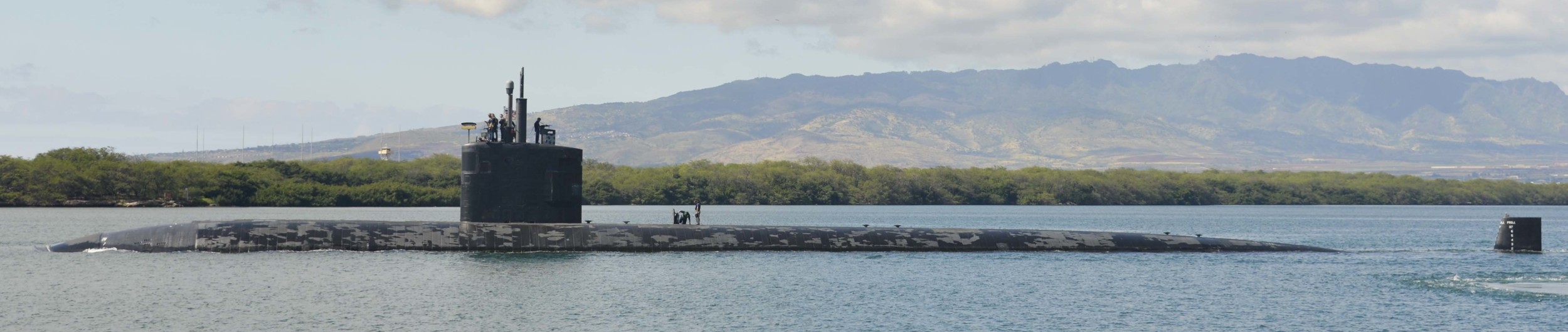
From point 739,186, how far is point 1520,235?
291 feet

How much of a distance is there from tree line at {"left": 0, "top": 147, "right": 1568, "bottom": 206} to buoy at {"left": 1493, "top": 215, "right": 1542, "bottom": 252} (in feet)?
264

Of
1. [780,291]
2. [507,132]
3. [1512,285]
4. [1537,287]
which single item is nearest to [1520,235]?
[1512,285]

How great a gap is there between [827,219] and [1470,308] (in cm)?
6296

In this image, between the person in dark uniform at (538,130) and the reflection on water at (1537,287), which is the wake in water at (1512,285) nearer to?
the reflection on water at (1537,287)

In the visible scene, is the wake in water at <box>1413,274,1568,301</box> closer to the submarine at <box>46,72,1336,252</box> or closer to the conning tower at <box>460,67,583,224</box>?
the submarine at <box>46,72,1336,252</box>

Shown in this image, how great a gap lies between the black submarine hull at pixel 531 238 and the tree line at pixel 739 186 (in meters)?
65.6

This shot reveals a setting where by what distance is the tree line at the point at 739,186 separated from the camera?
97.9 meters

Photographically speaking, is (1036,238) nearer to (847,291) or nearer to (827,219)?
(847,291)

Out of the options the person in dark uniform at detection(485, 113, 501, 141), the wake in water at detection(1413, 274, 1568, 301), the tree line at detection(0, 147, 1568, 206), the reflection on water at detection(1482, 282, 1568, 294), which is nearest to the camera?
the wake in water at detection(1413, 274, 1568, 301)

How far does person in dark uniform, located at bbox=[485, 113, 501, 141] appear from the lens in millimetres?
34562

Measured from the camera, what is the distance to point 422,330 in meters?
23.4

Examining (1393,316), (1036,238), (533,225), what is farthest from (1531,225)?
(533,225)

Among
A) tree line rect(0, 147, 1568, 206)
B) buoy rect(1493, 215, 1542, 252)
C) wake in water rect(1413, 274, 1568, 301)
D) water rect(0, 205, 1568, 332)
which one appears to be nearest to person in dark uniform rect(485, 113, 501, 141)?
water rect(0, 205, 1568, 332)

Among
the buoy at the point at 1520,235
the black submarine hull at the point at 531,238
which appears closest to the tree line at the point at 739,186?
the black submarine hull at the point at 531,238
